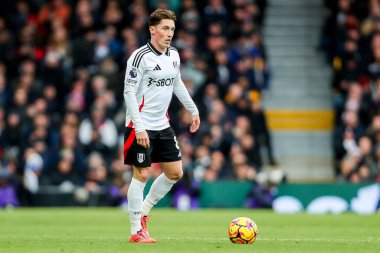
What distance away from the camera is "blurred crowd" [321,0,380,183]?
21.3 metres

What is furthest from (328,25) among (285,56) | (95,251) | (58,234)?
(95,251)

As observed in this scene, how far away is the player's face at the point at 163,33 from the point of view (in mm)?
11172

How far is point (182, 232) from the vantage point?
44.1 feet

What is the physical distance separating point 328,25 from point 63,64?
21.8 feet

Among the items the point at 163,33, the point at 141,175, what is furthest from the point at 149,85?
the point at 141,175

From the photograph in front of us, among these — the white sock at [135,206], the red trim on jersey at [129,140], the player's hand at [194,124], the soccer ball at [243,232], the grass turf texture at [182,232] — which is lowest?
the grass turf texture at [182,232]

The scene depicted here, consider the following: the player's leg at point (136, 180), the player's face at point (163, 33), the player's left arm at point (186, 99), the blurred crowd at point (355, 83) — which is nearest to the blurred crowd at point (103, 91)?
the blurred crowd at point (355, 83)

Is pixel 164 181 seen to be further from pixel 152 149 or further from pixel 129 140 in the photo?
pixel 129 140

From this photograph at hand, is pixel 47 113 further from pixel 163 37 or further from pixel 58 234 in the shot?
pixel 163 37

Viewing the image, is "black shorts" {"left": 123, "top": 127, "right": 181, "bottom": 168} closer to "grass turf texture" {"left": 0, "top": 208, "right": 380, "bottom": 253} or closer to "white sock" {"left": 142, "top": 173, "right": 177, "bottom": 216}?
"white sock" {"left": 142, "top": 173, "right": 177, "bottom": 216}

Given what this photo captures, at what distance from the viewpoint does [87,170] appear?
21.3 m

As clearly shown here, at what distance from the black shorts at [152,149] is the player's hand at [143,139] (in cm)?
19

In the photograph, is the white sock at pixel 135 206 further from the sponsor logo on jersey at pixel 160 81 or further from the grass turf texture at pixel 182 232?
the sponsor logo on jersey at pixel 160 81

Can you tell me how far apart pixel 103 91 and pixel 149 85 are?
11040 millimetres
